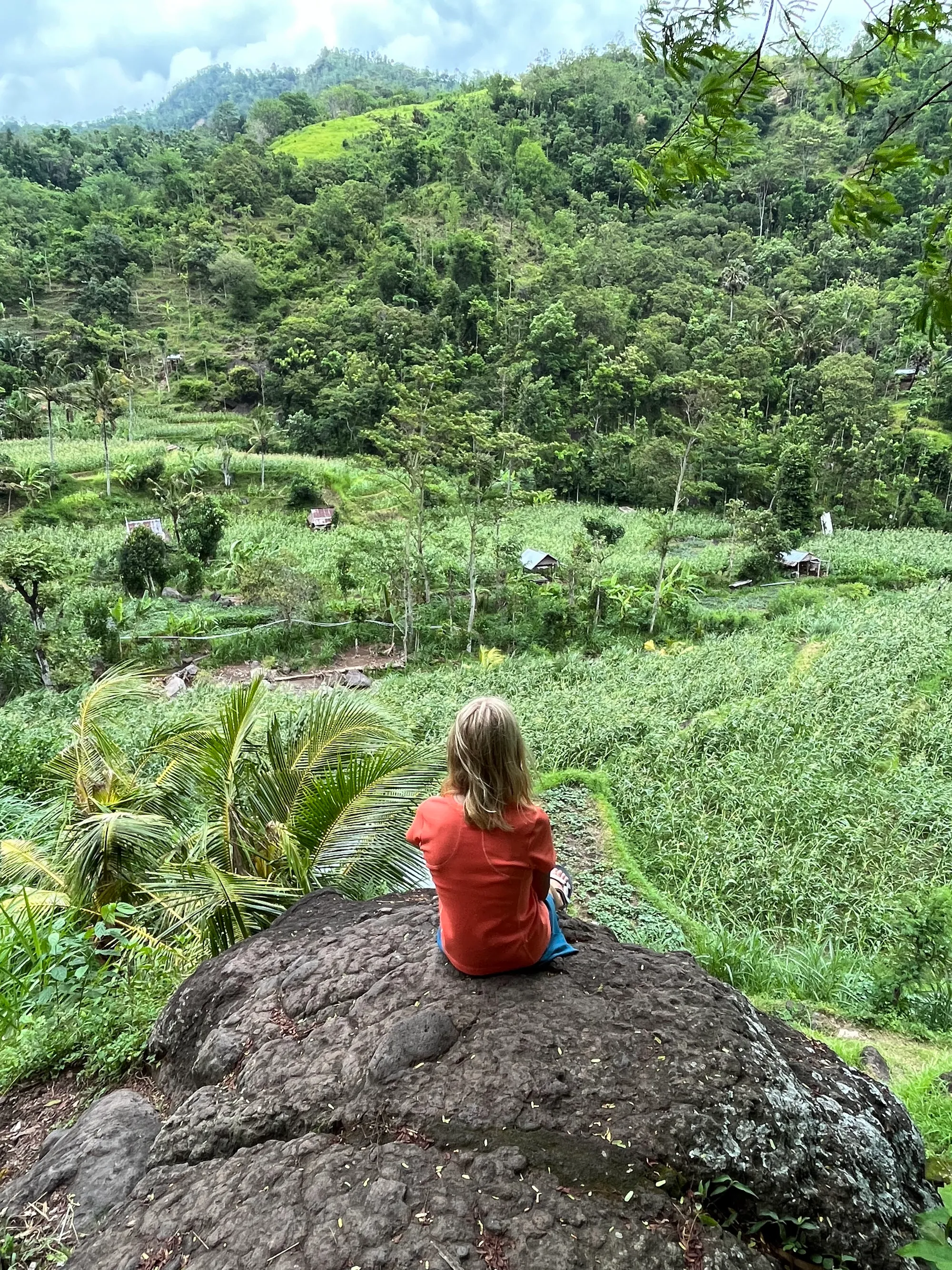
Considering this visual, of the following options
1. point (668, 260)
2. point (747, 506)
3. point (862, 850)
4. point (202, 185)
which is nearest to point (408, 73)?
point (202, 185)

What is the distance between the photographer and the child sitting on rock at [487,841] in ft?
6.12

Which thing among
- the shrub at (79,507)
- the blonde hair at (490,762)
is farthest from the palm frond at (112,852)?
the shrub at (79,507)

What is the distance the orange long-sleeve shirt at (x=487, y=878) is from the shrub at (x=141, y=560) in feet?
54.4

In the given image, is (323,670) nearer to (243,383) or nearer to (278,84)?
(243,383)

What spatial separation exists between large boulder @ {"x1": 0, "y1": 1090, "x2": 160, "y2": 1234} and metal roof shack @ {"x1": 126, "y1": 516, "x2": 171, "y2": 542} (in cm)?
1789

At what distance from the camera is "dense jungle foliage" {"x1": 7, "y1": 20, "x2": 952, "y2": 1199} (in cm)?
327

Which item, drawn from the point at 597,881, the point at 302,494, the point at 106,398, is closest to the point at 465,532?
the point at 302,494

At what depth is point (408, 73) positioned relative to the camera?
13750 cm

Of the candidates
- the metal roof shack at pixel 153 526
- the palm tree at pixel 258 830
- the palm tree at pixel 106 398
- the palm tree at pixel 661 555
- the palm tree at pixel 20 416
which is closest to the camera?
the palm tree at pixel 258 830

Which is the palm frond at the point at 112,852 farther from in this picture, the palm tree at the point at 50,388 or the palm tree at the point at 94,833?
the palm tree at the point at 50,388

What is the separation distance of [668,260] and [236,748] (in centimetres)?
4892

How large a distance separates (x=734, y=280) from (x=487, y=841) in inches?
1815

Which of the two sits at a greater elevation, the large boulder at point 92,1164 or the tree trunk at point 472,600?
the large boulder at point 92,1164

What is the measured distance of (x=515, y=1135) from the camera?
157 centimetres
